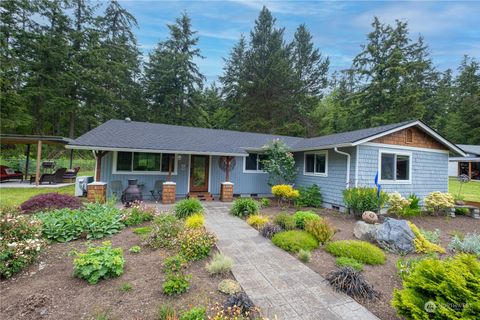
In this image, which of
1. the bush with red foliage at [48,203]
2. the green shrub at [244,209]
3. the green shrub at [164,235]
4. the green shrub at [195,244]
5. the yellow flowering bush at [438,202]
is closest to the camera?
the green shrub at [195,244]

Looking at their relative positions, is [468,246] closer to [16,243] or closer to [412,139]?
[412,139]

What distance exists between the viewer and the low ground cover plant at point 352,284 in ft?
9.92

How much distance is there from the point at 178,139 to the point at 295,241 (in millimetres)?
7786

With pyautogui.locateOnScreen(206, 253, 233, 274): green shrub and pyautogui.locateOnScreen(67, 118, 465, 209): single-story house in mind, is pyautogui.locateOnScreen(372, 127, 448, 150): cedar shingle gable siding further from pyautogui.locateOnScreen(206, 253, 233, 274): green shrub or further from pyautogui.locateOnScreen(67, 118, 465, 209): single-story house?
pyautogui.locateOnScreen(206, 253, 233, 274): green shrub

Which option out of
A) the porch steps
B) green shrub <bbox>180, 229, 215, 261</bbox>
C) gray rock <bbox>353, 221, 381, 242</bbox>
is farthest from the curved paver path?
the porch steps

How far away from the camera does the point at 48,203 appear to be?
614 cm

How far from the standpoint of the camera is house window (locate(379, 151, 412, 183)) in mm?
8812

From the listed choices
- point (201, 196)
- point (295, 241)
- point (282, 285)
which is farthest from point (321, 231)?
point (201, 196)

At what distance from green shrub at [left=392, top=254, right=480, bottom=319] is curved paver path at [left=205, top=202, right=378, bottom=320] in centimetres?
63

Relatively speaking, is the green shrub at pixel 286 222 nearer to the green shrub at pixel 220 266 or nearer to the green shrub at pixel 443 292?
the green shrub at pixel 220 266

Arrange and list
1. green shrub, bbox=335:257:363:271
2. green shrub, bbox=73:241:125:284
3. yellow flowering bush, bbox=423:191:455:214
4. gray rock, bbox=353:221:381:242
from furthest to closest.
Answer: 1. yellow flowering bush, bbox=423:191:455:214
2. gray rock, bbox=353:221:381:242
3. green shrub, bbox=335:257:363:271
4. green shrub, bbox=73:241:125:284

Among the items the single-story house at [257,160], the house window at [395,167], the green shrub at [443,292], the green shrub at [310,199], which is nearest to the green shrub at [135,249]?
the green shrub at [443,292]

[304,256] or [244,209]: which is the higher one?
[244,209]

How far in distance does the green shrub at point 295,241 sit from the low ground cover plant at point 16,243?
13.9 ft
